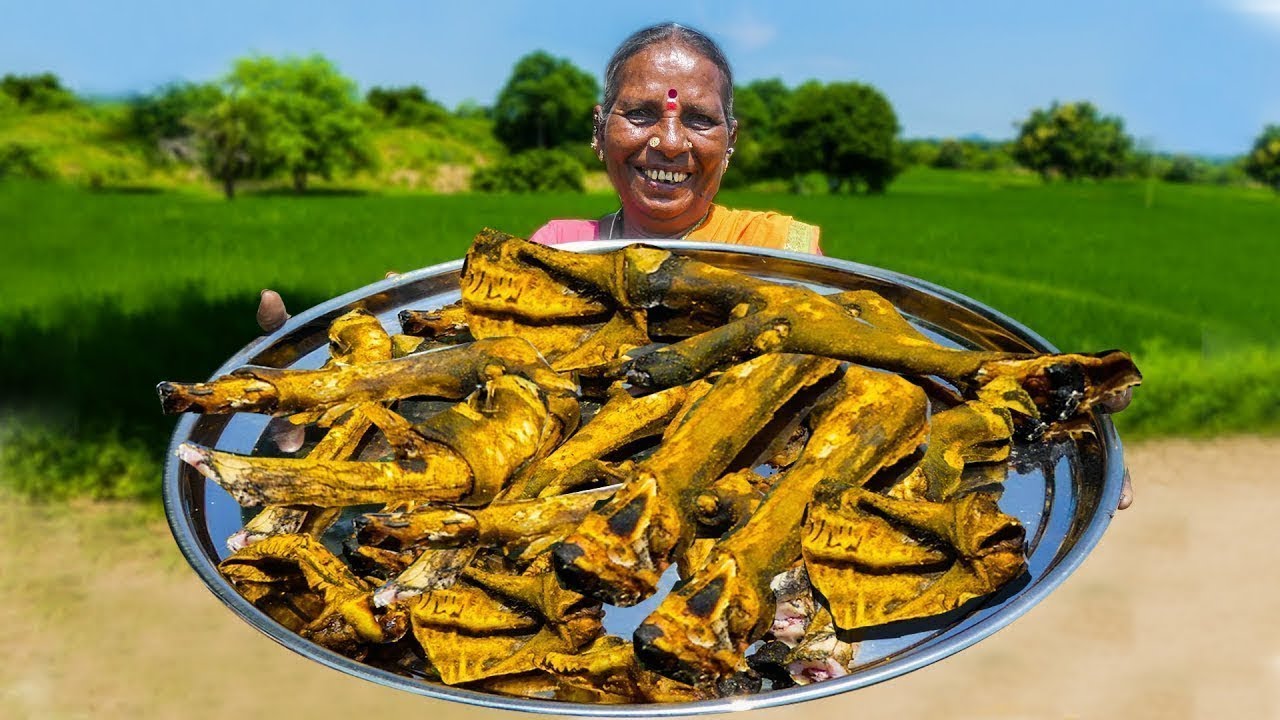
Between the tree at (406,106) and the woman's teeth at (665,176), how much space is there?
113 ft

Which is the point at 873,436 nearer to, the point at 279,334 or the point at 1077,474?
the point at 1077,474

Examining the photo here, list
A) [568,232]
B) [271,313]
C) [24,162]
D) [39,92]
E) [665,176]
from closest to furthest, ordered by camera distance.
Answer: [271,313] → [665,176] → [568,232] → [24,162] → [39,92]

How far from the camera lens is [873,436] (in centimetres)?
157

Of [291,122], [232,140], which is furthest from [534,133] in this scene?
[232,140]

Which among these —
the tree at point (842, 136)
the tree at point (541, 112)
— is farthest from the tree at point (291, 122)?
the tree at point (842, 136)

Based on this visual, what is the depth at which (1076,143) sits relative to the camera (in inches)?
1674

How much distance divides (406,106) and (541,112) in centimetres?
740

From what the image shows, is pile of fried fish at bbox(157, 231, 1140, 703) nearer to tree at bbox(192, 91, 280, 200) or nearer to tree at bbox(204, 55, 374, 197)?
tree at bbox(192, 91, 280, 200)

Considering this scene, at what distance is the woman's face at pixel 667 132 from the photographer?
2.84 m

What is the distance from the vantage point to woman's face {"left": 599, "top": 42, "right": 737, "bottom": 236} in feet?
9.30

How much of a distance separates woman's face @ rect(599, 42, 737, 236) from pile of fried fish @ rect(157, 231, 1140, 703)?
3.54ft

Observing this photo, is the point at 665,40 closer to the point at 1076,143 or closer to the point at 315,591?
the point at 315,591

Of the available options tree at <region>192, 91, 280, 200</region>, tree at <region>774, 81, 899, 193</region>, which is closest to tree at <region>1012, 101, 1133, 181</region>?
tree at <region>774, 81, 899, 193</region>

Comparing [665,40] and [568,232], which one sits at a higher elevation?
[665,40]
